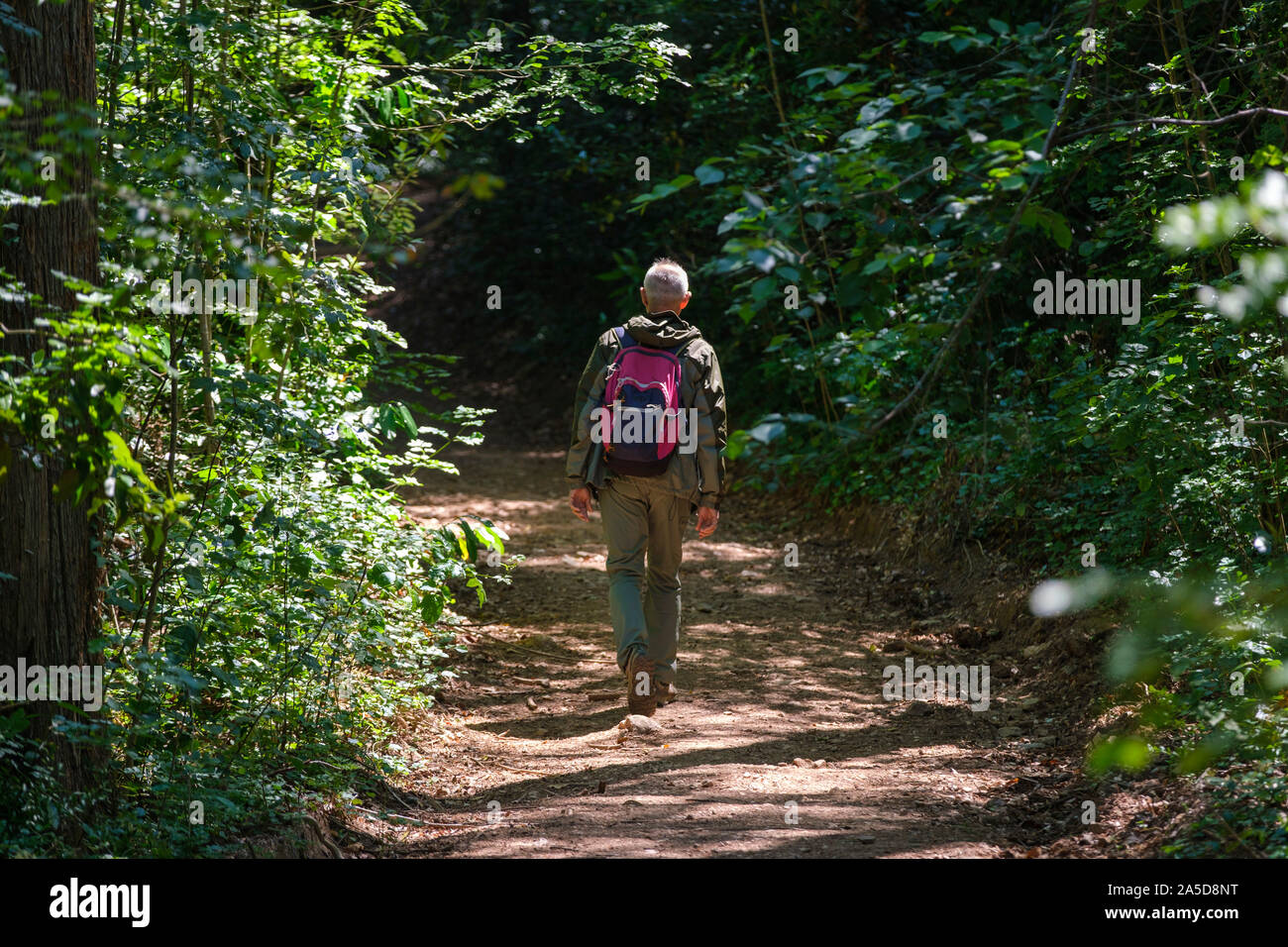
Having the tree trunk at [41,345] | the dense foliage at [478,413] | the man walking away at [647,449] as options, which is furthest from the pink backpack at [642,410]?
the tree trunk at [41,345]

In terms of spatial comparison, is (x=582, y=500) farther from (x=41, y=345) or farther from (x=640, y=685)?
(x=41, y=345)

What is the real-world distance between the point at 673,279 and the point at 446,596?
2125 mm

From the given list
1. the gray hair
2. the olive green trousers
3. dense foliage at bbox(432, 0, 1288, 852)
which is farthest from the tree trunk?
the gray hair

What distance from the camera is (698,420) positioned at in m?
5.59

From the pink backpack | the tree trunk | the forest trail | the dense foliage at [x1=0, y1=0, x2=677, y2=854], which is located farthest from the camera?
the pink backpack

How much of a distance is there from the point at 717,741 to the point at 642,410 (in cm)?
176

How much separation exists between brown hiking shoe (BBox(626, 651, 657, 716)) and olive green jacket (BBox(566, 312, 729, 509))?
90 cm

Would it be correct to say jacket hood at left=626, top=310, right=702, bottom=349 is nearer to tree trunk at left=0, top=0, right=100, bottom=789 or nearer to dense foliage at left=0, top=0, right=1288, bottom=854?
dense foliage at left=0, top=0, right=1288, bottom=854

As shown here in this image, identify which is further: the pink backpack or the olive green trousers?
the olive green trousers

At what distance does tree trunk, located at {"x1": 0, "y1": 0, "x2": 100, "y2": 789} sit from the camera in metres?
3.73

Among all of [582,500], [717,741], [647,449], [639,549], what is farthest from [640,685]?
[647,449]

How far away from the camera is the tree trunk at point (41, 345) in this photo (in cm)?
373

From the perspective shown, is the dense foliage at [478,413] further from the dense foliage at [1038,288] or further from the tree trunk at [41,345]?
the tree trunk at [41,345]

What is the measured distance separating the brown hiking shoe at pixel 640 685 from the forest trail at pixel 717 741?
0.62 ft
